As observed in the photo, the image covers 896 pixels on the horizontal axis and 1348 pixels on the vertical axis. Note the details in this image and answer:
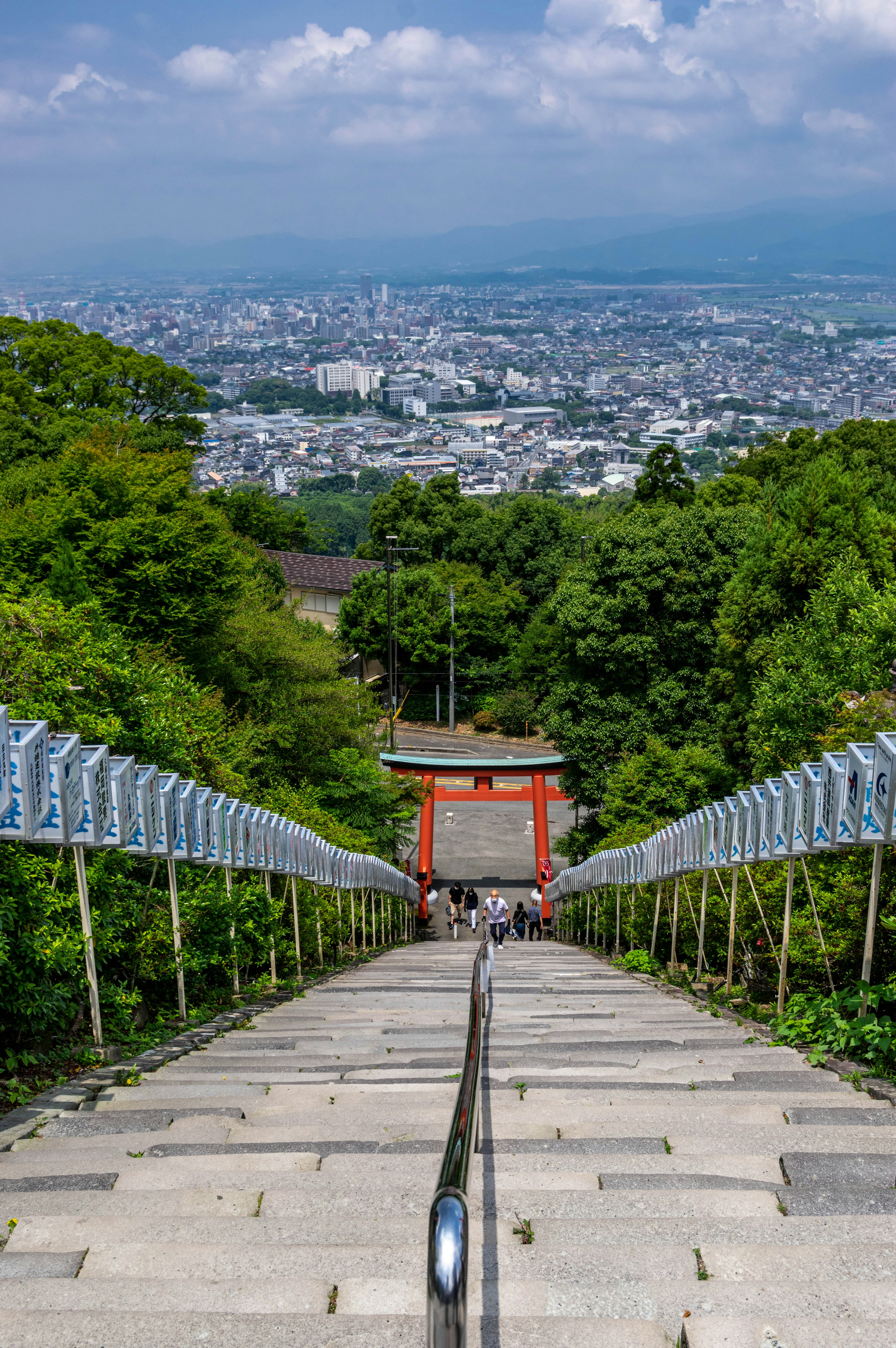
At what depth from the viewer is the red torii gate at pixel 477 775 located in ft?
100

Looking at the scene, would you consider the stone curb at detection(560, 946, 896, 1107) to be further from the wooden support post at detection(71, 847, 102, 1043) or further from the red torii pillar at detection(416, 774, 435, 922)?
the red torii pillar at detection(416, 774, 435, 922)

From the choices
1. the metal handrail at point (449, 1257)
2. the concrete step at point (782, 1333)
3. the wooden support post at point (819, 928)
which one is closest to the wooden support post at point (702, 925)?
the wooden support post at point (819, 928)

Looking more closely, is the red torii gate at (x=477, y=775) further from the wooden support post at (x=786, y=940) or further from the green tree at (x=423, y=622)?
the wooden support post at (x=786, y=940)

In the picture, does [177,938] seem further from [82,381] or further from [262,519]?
[262,519]

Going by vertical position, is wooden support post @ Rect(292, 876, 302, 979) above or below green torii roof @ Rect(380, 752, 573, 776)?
below

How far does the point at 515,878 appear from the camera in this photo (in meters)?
33.1

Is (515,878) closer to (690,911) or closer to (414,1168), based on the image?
(690,911)

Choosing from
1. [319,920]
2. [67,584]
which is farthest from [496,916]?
[67,584]

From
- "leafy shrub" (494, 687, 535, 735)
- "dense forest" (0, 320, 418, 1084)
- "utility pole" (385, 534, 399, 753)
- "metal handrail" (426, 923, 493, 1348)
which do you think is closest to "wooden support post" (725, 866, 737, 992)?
"dense forest" (0, 320, 418, 1084)

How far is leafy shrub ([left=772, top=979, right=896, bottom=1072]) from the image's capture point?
227 inches

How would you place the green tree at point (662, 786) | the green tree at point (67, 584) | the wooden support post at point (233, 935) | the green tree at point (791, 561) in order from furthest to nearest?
the green tree at point (662, 786) < the green tree at point (791, 561) < the green tree at point (67, 584) < the wooden support post at point (233, 935)

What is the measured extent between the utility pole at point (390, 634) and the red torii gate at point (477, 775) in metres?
1.73

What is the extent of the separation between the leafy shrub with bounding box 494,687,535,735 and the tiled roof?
8835 mm

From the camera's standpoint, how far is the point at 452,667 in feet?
150
